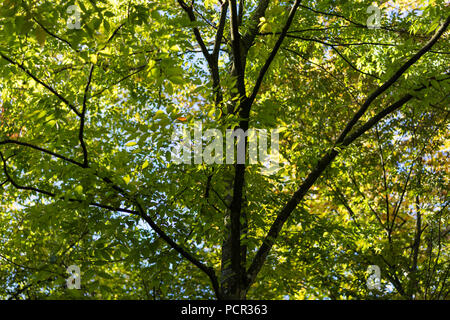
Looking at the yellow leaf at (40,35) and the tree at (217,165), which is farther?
the tree at (217,165)

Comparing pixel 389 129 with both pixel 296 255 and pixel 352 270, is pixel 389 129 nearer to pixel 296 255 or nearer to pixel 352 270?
pixel 352 270

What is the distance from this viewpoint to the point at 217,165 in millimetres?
4285

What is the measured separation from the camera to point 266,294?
8.05 metres

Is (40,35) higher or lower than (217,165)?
higher

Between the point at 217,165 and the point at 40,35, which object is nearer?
the point at 40,35

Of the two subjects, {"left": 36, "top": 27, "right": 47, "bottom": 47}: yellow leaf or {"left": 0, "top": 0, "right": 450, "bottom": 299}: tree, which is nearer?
{"left": 36, "top": 27, "right": 47, "bottom": 47}: yellow leaf

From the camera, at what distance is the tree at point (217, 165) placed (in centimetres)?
379

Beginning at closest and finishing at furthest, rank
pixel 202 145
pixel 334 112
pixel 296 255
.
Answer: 1. pixel 202 145
2. pixel 296 255
3. pixel 334 112

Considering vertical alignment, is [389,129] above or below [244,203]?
above

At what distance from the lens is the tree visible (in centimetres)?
379

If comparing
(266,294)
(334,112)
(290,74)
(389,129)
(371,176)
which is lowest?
(266,294)
